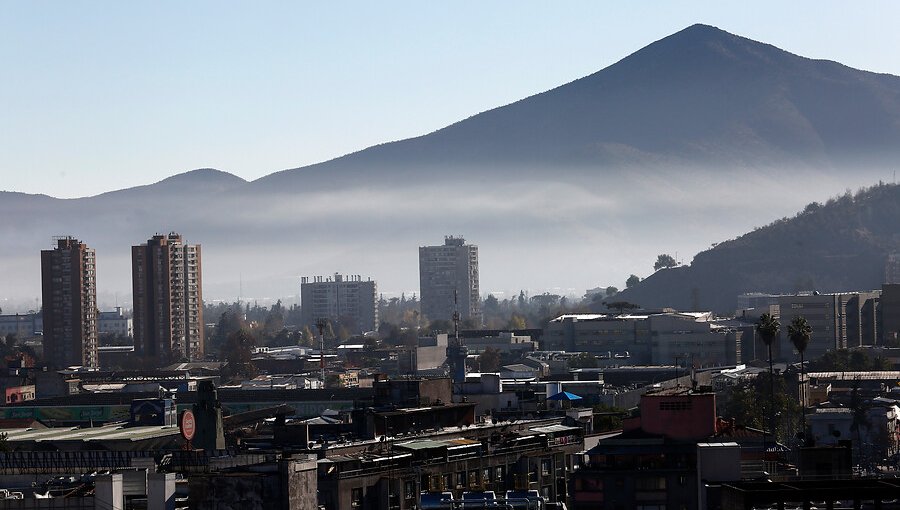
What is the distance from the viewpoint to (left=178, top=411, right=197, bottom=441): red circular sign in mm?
65062

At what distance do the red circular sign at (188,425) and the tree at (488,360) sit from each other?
100m

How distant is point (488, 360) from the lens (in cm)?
17400

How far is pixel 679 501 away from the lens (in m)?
51.9

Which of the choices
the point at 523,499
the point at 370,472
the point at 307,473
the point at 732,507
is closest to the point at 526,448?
the point at 370,472

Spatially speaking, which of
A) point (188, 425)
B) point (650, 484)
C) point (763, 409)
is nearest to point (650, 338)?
point (763, 409)

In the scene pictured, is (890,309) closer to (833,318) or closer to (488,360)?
(833,318)

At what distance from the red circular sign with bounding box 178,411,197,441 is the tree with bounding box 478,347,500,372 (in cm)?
10045

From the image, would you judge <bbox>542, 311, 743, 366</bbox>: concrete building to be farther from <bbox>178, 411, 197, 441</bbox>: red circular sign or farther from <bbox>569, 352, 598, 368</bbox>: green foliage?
→ <bbox>178, 411, 197, 441</bbox>: red circular sign

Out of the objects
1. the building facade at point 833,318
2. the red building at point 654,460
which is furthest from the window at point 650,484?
the building facade at point 833,318

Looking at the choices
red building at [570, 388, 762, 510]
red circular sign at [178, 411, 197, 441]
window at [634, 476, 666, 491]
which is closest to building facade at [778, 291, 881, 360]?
red circular sign at [178, 411, 197, 441]

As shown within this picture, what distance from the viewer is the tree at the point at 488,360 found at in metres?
169

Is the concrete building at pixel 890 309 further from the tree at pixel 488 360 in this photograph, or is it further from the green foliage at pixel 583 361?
the tree at pixel 488 360

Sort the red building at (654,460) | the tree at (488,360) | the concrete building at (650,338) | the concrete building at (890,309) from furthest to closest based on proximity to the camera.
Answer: the concrete building at (890,309) → the concrete building at (650,338) → the tree at (488,360) → the red building at (654,460)

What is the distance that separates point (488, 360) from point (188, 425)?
357ft
